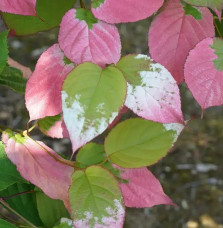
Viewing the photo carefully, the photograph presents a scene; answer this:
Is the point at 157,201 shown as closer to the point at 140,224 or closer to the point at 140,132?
the point at 140,132

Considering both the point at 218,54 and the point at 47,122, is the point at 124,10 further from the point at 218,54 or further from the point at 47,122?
the point at 47,122

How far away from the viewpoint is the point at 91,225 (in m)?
0.52

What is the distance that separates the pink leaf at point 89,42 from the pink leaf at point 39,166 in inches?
5.3

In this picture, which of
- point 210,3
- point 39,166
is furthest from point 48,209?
point 210,3

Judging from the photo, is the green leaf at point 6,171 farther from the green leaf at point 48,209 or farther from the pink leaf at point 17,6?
the pink leaf at point 17,6

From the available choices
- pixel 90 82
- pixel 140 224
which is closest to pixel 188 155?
pixel 140 224

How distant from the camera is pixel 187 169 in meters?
1.93

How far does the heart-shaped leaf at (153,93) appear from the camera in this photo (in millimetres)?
492

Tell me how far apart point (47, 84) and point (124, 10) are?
12 centimetres

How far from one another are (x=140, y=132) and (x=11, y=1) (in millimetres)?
222

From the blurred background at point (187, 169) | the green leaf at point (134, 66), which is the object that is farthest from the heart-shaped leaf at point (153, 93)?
the blurred background at point (187, 169)

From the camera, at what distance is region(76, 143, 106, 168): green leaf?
62 centimetres

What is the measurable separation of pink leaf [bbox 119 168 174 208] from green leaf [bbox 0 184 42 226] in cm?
22

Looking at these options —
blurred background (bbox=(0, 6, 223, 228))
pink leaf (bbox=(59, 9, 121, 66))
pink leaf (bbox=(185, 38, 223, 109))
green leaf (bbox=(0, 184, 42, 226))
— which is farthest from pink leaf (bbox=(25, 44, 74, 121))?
blurred background (bbox=(0, 6, 223, 228))
